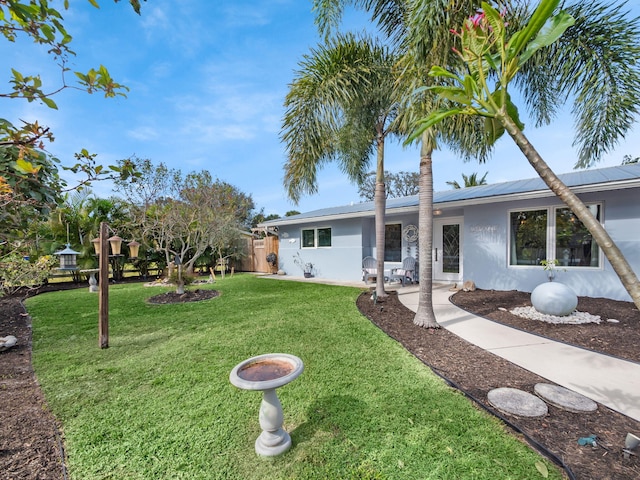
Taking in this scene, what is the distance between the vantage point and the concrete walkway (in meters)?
2.96

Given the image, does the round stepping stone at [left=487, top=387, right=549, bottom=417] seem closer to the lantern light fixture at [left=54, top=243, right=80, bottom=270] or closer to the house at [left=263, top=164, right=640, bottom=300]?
the house at [left=263, top=164, right=640, bottom=300]

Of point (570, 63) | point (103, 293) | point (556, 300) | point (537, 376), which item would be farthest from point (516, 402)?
point (570, 63)

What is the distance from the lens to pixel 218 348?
174 inches

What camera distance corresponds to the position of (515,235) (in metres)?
8.21

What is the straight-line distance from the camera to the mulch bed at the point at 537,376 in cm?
213

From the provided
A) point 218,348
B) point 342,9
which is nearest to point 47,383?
point 218,348

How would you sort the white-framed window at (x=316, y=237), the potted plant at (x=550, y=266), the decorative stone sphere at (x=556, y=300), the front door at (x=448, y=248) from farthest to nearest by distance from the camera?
the white-framed window at (x=316, y=237), the front door at (x=448, y=248), the potted plant at (x=550, y=266), the decorative stone sphere at (x=556, y=300)

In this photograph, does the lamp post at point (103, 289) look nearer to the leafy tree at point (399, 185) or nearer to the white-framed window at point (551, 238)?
the white-framed window at point (551, 238)

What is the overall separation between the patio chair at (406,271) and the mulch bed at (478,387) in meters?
3.71

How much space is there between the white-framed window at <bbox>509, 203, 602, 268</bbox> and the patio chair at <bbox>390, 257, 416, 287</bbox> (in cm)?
304

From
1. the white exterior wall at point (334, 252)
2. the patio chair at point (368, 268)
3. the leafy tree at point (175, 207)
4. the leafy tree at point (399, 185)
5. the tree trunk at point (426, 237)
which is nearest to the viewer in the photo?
the tree trunk at point (426, 237)

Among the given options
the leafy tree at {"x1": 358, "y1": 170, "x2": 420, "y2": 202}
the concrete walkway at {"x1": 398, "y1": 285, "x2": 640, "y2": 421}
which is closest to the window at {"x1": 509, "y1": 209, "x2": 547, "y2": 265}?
the concrete walkway at {"x1": 398, "y1": 285, "x2": 640, "y2": 421}

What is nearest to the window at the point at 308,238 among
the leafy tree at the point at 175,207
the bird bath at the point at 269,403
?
the leafy tree at the point at 175,207

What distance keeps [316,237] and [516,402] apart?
10.8 meters
